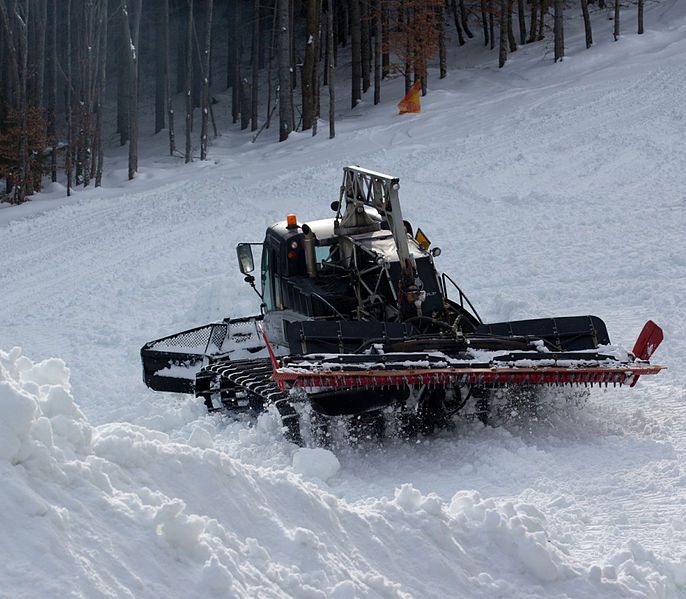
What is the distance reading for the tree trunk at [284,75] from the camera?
3106 centimetres

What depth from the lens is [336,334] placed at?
30.3 feet

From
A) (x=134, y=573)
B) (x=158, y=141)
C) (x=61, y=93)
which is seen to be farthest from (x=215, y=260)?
(x=61, y=93)

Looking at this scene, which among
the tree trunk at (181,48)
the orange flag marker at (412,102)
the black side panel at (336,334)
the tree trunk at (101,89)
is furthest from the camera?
the tree trunk at (181,48)

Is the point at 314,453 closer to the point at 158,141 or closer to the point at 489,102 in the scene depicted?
the point at 489,102

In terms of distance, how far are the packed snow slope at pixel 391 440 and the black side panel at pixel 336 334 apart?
0.87m

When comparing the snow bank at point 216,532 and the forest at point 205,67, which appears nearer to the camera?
the snow bank at point 216,532

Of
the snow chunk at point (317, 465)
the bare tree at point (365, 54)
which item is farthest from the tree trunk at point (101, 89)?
the snow chunk at point (317, 465)

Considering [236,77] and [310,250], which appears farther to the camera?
[236,77]

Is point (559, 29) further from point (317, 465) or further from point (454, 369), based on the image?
point (317, 465)

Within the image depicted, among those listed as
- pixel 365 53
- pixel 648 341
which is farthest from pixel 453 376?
pixel 365 53

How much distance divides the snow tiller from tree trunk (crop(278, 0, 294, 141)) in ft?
64.2

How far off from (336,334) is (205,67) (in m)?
27.6

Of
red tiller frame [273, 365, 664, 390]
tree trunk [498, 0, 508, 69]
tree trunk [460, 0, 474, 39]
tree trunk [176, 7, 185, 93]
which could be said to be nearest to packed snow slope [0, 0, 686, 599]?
red tiller frame [273, 365, 664, 390]

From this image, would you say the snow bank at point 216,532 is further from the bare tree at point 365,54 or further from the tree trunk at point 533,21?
the tree trunk at point 533,21
